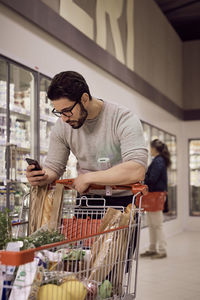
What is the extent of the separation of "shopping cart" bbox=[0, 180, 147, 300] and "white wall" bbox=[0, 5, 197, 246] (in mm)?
2177

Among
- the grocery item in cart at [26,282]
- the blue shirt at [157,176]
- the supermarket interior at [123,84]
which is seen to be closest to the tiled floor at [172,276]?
the supermarket interior at [123,84]

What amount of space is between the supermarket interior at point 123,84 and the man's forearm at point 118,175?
39 centimetres

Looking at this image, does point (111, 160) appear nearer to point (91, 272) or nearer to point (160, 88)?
point (91, 272)

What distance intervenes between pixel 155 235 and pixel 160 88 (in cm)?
341

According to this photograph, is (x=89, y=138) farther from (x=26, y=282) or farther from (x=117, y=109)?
(x=26, y=282)

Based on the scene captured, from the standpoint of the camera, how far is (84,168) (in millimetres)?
2328

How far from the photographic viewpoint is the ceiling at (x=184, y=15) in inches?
352

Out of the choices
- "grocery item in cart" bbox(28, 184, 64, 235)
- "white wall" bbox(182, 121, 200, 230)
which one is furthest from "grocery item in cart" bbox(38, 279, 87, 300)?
"white wall" bbox(182, 121, 200, 230)

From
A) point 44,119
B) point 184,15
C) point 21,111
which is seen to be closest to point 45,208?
point 21,111

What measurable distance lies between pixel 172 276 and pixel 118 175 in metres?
3.45

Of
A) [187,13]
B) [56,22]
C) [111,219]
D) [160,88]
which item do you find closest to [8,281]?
[111,219]

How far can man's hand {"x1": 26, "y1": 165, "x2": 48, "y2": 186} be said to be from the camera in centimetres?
212

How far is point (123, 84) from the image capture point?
6621 mm

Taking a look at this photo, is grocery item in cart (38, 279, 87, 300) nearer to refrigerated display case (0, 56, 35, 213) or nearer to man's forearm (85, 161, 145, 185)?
man's forearm (85, 161, 145, 185)
